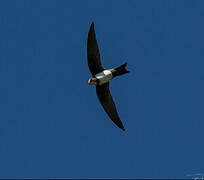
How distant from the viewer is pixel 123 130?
41781mm

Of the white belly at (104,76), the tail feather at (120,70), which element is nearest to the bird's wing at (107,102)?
the white belly at (104,76)

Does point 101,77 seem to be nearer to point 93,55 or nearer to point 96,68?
point 96,68

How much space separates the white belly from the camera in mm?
41562

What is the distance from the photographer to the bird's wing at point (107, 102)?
4194cm

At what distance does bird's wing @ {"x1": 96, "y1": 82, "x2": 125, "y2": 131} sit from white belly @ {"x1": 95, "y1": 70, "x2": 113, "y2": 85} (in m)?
0.32

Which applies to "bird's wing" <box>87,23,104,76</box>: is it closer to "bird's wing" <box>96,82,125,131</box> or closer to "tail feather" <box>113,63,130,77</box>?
"tail feather" <box>113,63,130,77</box>

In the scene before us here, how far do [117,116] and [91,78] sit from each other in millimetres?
1517

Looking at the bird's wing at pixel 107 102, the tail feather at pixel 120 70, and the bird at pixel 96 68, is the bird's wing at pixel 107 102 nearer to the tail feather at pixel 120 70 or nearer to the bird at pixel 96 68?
the bird at pixel 96 68

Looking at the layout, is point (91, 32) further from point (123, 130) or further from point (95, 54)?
point (123, 130)

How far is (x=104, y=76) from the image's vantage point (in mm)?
41562

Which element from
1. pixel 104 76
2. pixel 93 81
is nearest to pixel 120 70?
pixel 104 76

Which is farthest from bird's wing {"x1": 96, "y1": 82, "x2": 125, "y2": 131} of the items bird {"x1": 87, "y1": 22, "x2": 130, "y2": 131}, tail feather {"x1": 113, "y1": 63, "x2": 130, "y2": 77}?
tail feather {"x1": 113, "y1": 63, "x2": 130, "y2": 77}

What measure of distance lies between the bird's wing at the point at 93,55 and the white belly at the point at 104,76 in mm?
130

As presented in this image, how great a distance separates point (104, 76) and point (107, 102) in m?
0.93
